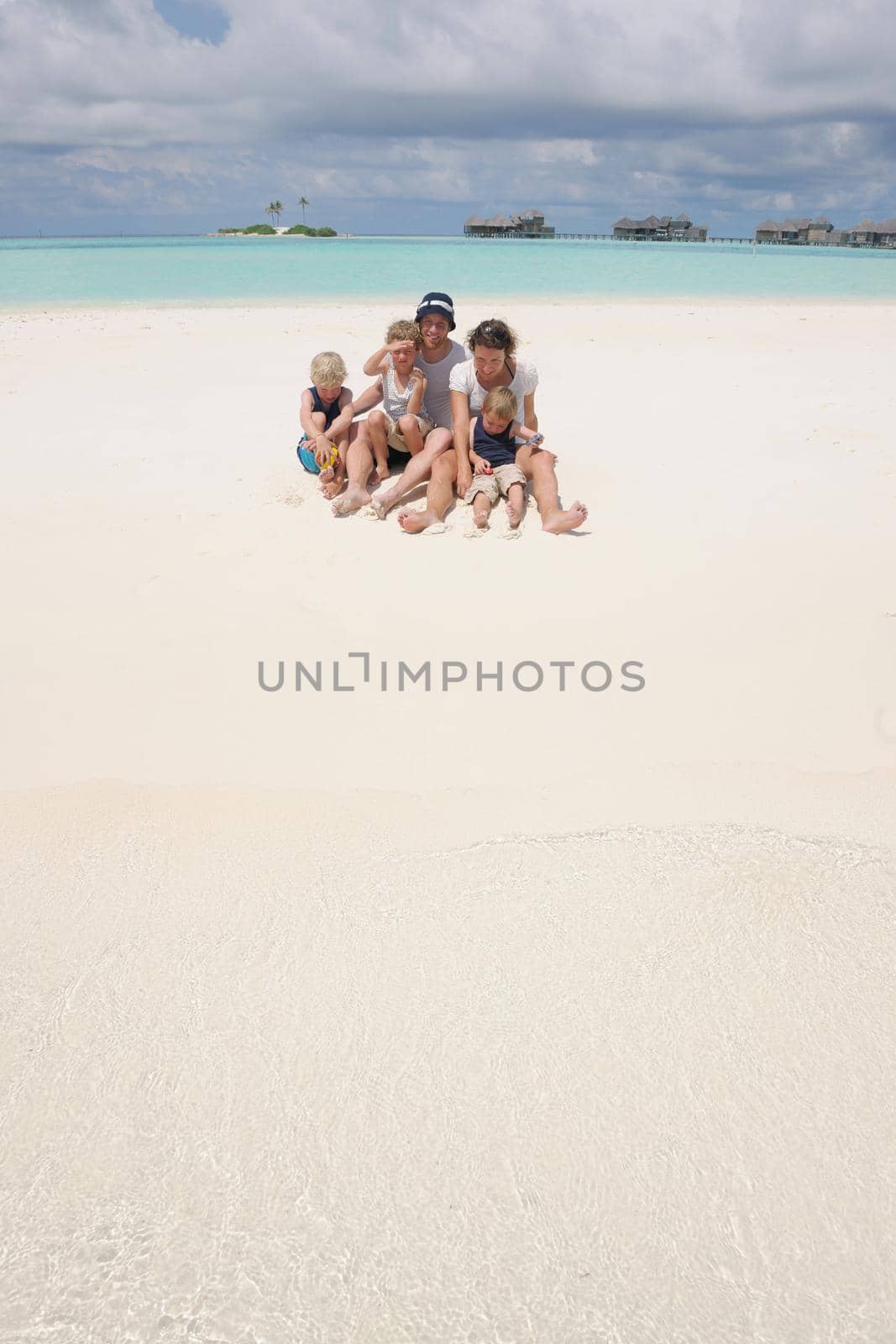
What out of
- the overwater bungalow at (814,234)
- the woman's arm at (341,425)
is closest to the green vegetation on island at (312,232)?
the overwater bungalow at (814,234)

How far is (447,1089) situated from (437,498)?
3.39 meters

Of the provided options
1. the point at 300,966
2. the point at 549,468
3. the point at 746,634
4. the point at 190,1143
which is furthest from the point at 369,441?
the point at 190,1143

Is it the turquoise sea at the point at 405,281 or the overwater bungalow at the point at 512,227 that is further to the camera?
the overwater bungalow at the point at 512,227

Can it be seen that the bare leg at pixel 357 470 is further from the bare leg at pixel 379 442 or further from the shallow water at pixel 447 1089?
the shallow water at pixel 447 1089

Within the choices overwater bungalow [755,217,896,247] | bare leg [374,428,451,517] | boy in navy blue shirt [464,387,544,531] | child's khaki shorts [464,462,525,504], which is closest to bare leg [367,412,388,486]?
bare leg [374,428,451,517]

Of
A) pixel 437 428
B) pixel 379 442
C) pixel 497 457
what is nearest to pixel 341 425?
pixel 379 442

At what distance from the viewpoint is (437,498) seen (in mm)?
4562

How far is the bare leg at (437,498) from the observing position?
14.3ft

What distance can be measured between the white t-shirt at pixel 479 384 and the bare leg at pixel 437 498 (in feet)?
1.18

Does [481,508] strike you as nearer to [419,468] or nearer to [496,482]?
[496,482]

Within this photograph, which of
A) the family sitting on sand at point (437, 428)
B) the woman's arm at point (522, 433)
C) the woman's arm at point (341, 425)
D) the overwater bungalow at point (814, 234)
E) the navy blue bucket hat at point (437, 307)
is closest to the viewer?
the family sitting on sand at point (437, 428)

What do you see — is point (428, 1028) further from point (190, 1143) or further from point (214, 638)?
point (214, 638)

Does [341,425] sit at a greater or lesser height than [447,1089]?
greater

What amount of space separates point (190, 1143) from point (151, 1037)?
26 centimetres
